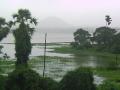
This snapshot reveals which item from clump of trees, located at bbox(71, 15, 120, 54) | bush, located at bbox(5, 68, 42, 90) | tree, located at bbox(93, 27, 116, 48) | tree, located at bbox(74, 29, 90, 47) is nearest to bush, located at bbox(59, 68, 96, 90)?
bush, located at bbox(5, 68, 42, 90)

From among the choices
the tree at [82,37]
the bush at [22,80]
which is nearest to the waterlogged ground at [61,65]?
the tree at [82,37]

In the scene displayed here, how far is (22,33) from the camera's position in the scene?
47.5m

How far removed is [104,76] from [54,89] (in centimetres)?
3042

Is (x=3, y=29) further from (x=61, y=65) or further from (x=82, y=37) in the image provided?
(x=82, y=37)

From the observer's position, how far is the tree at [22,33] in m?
47.0

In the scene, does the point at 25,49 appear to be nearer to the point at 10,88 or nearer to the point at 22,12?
the point at 22,12

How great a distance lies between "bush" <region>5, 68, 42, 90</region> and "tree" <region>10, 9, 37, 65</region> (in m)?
10.5

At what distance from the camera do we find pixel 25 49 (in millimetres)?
47812

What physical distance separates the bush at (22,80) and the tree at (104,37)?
280 ft

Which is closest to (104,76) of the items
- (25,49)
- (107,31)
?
(25,49)

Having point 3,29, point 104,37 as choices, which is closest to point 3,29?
point 3,29

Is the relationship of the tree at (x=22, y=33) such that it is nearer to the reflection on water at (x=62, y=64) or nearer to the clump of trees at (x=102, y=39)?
the reflection on water at (x=62, y=64)

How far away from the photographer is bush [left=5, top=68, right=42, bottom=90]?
35500 mm

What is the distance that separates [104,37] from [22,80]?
295 feet
